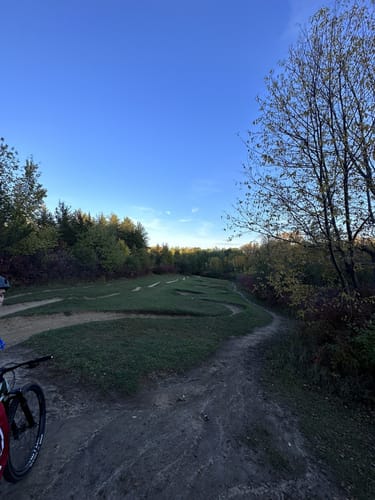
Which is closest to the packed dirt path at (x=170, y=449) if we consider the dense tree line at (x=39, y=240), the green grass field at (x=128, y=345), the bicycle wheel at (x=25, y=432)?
the bicycle wheel at (x=25, y=432)

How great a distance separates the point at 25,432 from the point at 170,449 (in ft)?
5.81

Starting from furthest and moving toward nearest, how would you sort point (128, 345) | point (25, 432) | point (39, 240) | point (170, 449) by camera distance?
point (39, 240), point (128, 345), point (170, 449), point (25, 432)

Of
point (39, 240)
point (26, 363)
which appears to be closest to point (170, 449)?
point (26, 363)

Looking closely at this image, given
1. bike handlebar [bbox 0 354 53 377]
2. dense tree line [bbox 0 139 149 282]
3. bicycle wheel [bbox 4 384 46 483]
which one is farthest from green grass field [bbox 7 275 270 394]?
dense tree line [bbox 0 139 149 282]

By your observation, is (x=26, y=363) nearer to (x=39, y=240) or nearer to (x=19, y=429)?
(x=19, y=429)

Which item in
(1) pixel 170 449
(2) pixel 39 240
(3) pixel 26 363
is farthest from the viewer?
(2) pixel 39 240

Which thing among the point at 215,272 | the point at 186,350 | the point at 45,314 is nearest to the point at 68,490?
the point at 186,350

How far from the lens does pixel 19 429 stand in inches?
97.0

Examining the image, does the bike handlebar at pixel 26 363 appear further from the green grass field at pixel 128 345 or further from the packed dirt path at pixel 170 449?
A: the green grass field at pixel 128 345

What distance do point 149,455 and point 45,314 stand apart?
9.27 meters

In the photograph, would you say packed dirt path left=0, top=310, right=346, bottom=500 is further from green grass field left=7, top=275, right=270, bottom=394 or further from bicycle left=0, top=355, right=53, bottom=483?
green grass field left=7, top=275, right=270, bottom=394

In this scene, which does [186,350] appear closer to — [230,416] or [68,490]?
[230,416]

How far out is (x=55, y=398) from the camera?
384 cm

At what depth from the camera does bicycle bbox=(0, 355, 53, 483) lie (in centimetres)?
209
